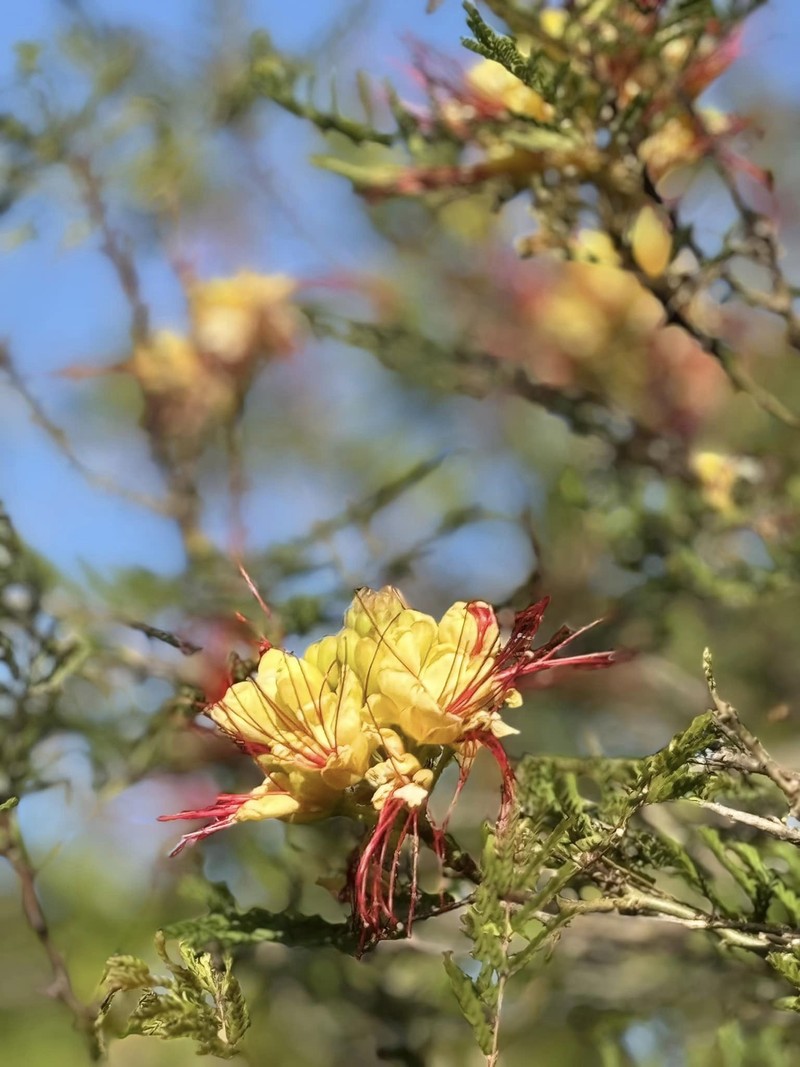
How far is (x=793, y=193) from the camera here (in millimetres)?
1346

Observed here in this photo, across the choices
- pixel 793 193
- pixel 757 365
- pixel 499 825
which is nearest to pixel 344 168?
pixel 499 825

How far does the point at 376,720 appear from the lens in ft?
1.44

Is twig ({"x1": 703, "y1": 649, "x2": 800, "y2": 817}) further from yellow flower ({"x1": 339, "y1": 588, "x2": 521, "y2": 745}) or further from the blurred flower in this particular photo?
the blurred flower

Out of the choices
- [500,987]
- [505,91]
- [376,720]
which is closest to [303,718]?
[376,720]

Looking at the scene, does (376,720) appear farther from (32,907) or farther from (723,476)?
(723,476)

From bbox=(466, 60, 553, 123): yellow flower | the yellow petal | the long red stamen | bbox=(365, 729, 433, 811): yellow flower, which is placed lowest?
the long red stamen

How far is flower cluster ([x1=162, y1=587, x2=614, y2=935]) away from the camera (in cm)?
43

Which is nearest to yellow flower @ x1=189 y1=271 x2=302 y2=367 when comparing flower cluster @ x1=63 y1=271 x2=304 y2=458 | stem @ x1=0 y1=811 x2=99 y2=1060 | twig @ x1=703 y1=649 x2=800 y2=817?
flower cluster @ x1=63 y1=271 x2=304 y2=458

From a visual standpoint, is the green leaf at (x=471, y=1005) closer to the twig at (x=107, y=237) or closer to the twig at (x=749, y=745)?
the twig at (x=749, y=745)

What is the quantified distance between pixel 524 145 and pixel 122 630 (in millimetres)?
382

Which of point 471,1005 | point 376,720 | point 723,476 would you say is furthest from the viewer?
point 723,476

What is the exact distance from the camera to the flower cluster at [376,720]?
1.41 ft

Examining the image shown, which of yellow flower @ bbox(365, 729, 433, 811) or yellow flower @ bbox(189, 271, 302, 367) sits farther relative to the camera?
yellow flower @ bbox(189, 271, 302, 367)

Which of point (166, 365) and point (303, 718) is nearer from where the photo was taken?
point (303, 718)
